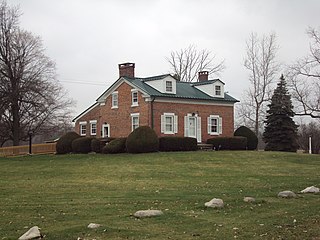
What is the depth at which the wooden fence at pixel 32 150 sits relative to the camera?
47.2m

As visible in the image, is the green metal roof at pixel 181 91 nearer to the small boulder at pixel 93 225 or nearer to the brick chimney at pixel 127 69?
the brick chimney at pixel 127 69

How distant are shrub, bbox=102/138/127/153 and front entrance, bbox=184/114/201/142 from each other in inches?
259

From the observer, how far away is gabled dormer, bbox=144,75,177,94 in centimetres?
4188

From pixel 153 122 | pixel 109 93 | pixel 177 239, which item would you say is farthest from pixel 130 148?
pixel 177 239

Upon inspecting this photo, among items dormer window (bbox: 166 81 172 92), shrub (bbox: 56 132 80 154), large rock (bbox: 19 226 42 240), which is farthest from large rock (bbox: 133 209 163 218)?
shrub (bbox: 56 132 80 154)

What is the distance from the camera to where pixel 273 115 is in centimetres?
4997

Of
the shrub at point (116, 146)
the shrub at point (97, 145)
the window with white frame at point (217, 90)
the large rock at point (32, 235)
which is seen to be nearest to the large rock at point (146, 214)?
the large rock at point (32, 235)

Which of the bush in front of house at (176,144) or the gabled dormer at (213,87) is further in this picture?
the gabled dormer at (213,87)

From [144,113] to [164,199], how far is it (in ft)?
83.3

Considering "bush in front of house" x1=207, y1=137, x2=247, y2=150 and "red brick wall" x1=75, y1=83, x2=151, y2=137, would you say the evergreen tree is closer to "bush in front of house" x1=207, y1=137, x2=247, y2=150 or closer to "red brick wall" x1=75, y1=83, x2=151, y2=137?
"bush in front of house" x1=207, y1=137, x2=247, y2=150

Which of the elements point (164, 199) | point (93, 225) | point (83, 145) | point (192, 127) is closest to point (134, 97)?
point (192, 127)

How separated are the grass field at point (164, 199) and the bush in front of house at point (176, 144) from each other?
5146 mm

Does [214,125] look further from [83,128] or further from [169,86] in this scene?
[83,128]

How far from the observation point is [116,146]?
125ft
